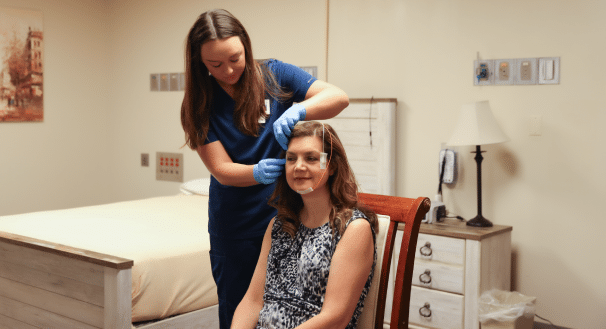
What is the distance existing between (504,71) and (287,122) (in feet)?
5.96

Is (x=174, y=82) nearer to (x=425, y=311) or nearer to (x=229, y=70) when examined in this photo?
(x=425, y=311)

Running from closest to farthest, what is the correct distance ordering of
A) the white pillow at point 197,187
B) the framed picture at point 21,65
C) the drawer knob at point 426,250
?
the drawer knob at point 426,250 → the white pillow at point 197,187 → the framed picture at point 21,65

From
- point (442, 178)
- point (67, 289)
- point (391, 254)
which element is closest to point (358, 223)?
point (391, 254)

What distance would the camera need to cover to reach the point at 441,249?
2.79 meters

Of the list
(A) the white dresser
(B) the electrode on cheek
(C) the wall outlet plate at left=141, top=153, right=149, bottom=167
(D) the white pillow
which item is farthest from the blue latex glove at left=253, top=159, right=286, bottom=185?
(C) the wall outlet plate at left=141, top=153, right=149, bottom=167

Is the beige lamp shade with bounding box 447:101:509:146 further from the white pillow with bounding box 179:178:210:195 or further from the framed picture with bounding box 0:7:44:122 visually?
the framed picture with bounding box 0:7:44:122

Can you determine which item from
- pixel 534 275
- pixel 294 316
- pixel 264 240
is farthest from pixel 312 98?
pixel 534 275

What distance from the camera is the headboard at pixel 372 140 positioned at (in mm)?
3264

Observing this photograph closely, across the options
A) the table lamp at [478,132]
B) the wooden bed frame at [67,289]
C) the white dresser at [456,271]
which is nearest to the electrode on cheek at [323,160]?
the wooden bed frame at [67,289]

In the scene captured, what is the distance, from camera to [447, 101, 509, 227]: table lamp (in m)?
2.83

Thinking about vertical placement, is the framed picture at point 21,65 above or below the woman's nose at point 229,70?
above

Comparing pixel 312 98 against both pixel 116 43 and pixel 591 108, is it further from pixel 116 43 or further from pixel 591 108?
pixel 116 43

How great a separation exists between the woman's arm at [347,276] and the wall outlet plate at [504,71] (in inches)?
69.6

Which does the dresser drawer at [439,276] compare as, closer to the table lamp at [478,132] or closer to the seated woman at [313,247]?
the table lamp at [478,132]
